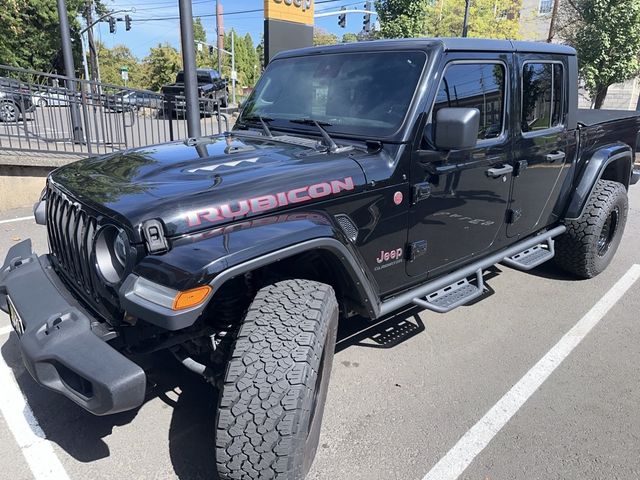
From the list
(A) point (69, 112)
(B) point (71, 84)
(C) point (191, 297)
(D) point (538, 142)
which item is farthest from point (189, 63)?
(C) point (191, 297)

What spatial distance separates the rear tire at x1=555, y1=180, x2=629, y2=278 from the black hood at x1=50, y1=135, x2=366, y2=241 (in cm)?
274

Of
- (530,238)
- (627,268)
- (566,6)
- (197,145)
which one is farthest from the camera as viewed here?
(566,6)

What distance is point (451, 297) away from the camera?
3178mm

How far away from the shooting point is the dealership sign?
10.1m

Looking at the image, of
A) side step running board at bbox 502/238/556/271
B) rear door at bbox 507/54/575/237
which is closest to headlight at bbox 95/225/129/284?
rear door at bbox 507/54/575/237

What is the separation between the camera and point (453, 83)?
304 centimetres

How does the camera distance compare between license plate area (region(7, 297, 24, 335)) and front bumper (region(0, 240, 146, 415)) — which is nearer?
front bumper (region(0, 240, 146, 415))

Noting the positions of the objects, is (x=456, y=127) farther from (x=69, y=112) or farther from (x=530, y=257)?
(x=69, y=112)

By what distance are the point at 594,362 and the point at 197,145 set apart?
297 cm

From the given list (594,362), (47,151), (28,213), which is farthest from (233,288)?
(47,151)

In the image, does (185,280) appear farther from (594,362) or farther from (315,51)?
(594,362)

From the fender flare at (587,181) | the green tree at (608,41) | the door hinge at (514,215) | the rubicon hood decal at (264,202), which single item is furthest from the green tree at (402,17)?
the rubicon hood decal at (264,202)

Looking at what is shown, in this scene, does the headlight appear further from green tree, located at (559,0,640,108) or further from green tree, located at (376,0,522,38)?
green tree, located at (376,0,522,38)

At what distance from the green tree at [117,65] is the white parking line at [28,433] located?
151 ft
